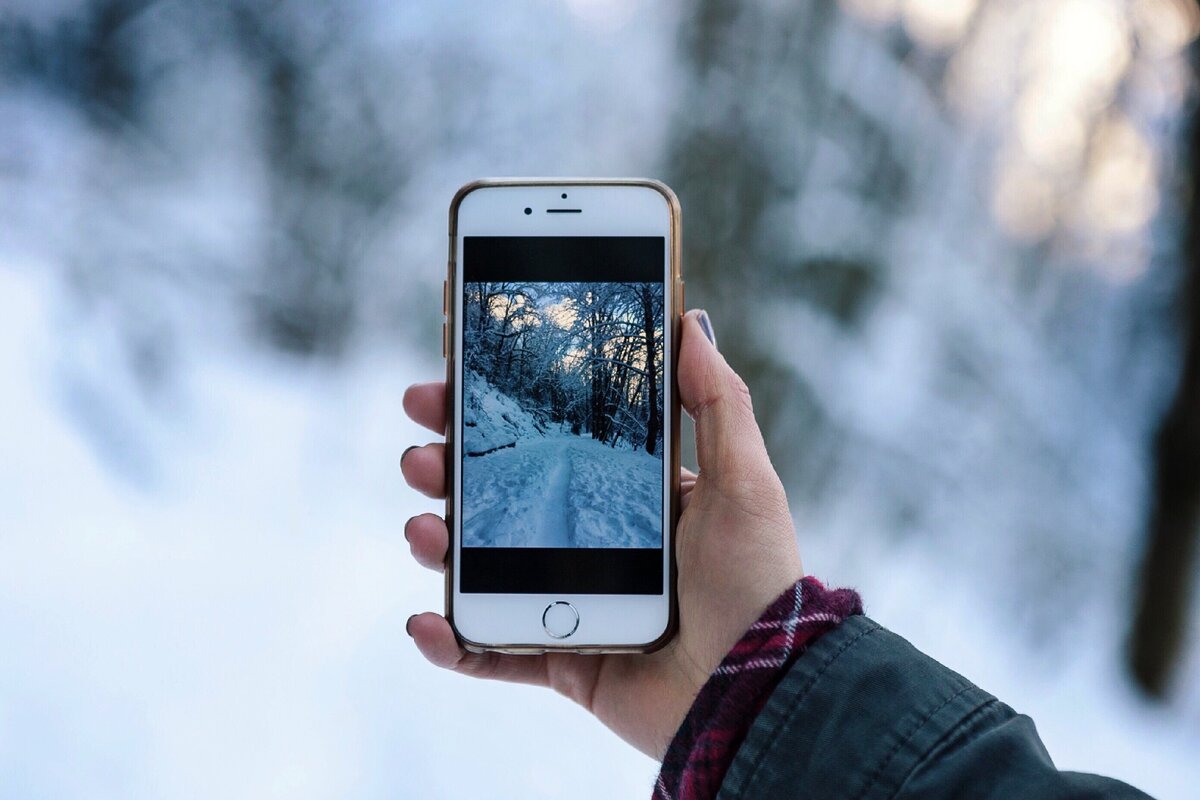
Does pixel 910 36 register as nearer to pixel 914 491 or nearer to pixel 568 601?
pixel 914 491

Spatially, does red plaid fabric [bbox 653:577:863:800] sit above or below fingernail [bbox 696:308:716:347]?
below

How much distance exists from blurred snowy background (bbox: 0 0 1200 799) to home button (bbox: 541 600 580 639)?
0.78ft

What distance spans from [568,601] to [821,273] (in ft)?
1.35

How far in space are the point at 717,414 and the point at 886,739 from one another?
0.67 ft

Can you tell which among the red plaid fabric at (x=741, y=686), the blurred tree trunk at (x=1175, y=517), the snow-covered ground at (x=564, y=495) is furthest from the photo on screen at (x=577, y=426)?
the blurred tree trunk at (x=1175, y=517)

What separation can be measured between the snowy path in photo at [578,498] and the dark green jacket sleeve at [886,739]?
156 millimetres

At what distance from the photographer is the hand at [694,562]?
451mm

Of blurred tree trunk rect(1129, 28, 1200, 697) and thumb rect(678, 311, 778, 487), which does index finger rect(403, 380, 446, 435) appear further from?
blurred tree trunk rect(1129, 28, 1200, 697)

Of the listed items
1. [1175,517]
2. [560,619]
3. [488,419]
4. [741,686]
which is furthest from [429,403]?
[1175,517]

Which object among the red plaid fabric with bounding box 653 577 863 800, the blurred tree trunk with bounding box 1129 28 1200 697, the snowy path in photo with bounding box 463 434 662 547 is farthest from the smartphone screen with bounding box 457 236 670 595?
the blurred tree trunk with bounding box 1129 28 1200 697

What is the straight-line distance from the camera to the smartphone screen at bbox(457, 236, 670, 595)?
0.49 meters

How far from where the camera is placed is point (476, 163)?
2.27 feet

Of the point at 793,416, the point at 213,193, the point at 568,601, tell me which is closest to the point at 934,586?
the point at 793,416

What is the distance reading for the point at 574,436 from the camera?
0.49 meters
